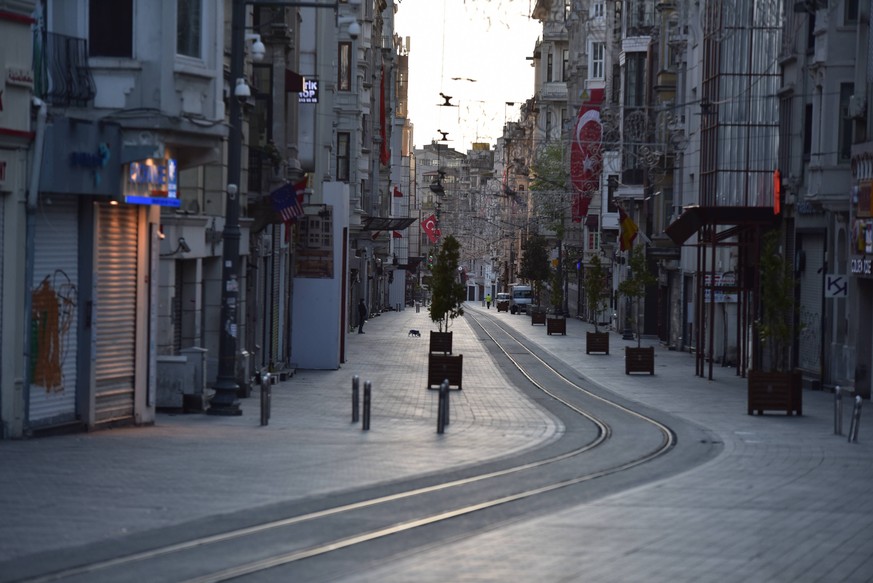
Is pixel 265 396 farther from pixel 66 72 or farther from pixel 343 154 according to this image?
pixel 343 154

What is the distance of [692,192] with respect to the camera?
61.6m

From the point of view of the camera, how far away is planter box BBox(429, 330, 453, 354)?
50844mm

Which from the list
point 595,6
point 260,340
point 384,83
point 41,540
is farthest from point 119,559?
point 384,83

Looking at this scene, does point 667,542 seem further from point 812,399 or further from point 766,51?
point 766,51

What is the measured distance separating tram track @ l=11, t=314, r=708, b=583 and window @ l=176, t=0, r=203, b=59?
7.61 metres

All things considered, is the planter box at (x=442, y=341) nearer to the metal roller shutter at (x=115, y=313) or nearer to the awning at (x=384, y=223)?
the awning at (x=384, y=223)

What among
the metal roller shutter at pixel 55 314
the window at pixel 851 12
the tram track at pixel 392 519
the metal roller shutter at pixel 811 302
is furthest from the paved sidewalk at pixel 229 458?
the window at pixel 851 12

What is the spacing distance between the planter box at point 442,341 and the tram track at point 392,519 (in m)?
26.3

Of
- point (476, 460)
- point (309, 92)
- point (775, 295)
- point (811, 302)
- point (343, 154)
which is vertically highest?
point (343, 154)

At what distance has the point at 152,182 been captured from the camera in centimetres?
2198

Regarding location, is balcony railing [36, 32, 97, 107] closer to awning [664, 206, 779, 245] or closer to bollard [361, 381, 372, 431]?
bollard [361, 381, 372, 431]

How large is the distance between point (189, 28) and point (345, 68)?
40810mm

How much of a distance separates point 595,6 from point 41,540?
84.0 metres

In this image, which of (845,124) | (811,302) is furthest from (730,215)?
(845,124)
